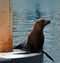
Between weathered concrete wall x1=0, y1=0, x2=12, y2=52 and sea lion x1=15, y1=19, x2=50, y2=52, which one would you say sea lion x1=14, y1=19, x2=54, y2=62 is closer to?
sea lion x1=15, y1=19, x2=50, y2=52

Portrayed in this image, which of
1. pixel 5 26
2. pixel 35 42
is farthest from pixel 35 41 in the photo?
pixel 5 26

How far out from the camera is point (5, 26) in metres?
6.17

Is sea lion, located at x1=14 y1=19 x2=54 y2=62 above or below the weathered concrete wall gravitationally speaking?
below

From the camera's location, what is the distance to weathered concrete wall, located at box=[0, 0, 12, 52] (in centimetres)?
614

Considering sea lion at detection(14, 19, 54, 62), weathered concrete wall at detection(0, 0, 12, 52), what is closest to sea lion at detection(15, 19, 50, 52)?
sea lion at detection(14, 19, 54, 62)

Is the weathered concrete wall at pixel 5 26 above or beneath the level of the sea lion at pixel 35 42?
above

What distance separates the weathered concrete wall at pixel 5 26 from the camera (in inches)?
242

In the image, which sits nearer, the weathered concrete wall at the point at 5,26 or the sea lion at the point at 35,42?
the weathered concrete wall at the point at 5,26

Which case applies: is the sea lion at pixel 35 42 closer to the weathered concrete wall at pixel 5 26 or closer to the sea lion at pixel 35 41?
the sea lion at pixel 35 41

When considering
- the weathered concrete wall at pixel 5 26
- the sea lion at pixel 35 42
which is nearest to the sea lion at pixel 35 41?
the sea lion at pixel 35 42

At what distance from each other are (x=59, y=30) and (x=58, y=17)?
149 inches

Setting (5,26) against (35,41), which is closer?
(5,26)

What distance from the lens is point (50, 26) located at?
1439cm

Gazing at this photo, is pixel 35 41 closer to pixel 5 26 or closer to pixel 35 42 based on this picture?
pixel 35 42
